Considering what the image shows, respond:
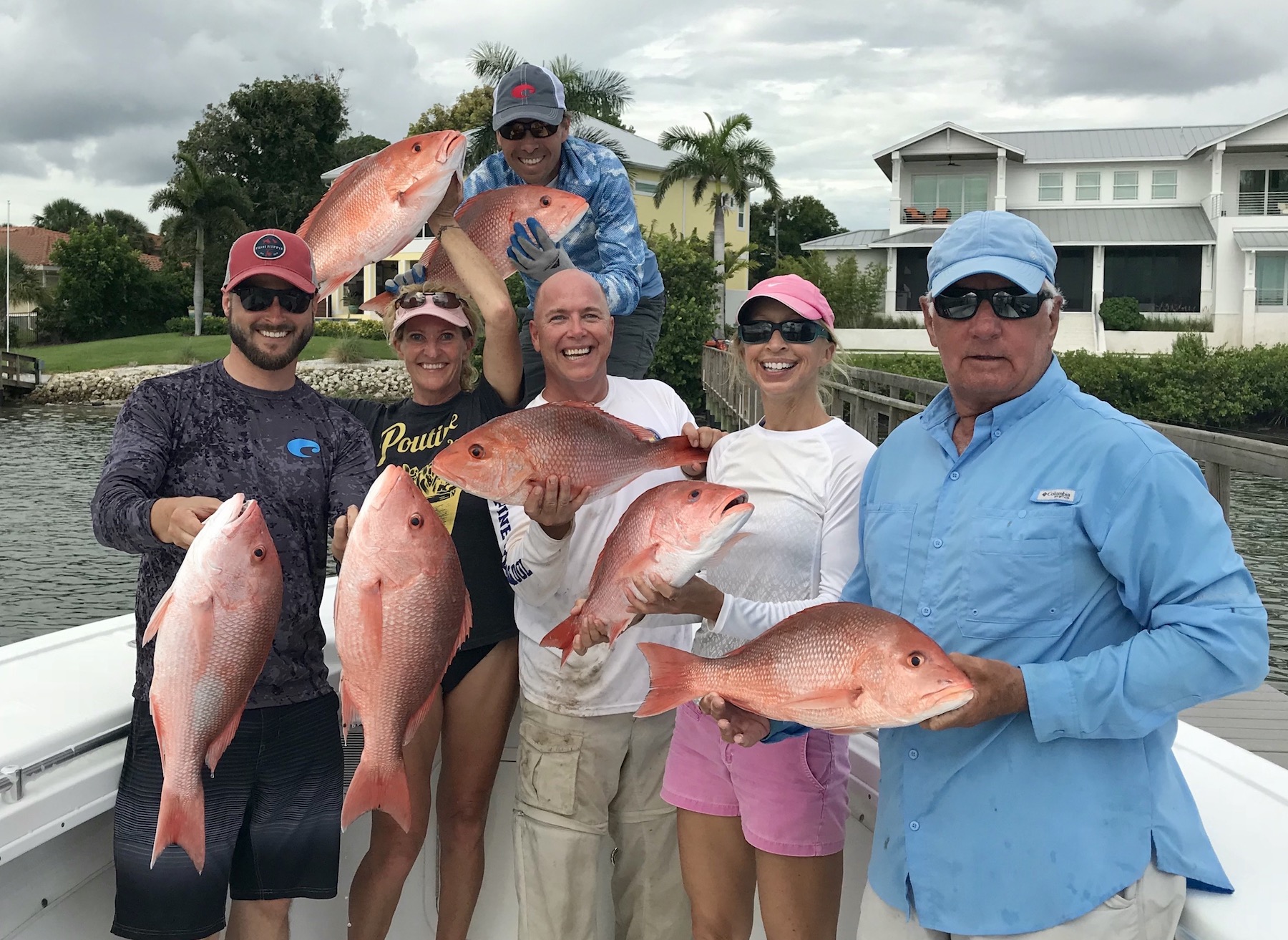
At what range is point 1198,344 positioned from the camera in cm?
3019

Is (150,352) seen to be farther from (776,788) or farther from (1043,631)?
(1043,631)

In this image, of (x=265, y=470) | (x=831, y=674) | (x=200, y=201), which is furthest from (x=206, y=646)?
(x=200, y=201)

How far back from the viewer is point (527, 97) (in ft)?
12.5

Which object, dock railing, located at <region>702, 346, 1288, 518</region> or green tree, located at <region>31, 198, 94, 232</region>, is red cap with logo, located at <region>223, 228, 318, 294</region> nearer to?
dock railing, located at <region>702, 346, 1288, 518</region>

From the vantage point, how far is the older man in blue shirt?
188 cm

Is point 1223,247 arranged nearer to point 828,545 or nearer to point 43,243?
point 828,545

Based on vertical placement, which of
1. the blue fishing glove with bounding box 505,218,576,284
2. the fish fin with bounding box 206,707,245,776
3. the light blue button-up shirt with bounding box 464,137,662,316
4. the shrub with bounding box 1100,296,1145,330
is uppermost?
the shrub with bounding box 1100,296,1145,330

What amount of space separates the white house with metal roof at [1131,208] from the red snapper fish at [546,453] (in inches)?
1585

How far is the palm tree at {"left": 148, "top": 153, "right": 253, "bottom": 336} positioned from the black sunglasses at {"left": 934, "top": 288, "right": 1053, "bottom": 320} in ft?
173

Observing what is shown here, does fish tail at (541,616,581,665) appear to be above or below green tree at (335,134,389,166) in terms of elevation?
below

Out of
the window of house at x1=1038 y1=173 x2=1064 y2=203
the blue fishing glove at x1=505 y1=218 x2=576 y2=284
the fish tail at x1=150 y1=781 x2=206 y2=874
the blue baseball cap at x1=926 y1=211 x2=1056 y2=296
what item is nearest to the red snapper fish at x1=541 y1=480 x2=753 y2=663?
the blue baseball cap at x1=926 y1=211 x2=1056 y2=296

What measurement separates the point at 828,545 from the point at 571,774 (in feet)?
4.01

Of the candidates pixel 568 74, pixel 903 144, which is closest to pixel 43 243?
pixel 568 74

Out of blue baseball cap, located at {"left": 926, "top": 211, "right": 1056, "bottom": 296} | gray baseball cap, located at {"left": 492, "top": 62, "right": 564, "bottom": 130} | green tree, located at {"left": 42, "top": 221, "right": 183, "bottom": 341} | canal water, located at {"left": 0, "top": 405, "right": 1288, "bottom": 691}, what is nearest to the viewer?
blue baseball cap, located at {"left": 926, "top": 211, "right": 1056, "bottom": 296}
